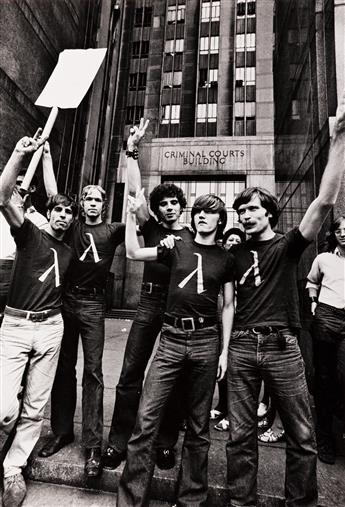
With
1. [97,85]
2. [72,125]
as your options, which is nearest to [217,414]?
[72,125]

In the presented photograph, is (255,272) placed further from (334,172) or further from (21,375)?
(21,375)

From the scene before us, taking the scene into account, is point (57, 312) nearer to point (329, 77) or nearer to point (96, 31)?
point (329, 77)

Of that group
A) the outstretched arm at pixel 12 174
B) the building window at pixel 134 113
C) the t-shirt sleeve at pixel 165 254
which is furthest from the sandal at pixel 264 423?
the building window at pixel 134 113

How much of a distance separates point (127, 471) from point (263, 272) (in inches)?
68.4

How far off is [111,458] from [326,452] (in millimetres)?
1979

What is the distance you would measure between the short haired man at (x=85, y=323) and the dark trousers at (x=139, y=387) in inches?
6.9

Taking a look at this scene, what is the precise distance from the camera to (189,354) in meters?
2.24

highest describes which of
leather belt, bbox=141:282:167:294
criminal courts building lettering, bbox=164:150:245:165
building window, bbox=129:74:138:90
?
building window, bbox=129:74:138:90

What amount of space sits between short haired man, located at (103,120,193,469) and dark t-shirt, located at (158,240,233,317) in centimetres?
33

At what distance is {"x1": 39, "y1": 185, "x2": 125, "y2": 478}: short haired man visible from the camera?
2.68 m

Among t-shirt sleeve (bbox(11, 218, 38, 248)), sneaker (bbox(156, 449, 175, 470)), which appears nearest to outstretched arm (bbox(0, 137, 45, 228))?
t-shirt sleeve (bbox(11, 218, 38, 248))

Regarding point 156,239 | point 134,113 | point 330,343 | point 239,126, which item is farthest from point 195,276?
point 134,113

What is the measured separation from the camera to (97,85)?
690 inches

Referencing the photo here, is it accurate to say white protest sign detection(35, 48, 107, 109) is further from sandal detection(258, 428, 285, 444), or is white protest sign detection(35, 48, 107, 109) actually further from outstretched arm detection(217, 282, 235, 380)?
sandal detection(258, 428, 285, 444)
